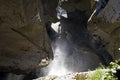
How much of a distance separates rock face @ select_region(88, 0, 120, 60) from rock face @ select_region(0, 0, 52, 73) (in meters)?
3.54

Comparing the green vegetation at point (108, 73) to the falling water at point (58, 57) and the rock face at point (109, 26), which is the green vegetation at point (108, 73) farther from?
the falling water at point (58, 57)

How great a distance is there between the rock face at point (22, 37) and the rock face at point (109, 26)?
3539mm

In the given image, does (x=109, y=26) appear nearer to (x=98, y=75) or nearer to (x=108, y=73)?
(x=98, y=75)

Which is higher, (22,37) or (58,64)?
(58,64)

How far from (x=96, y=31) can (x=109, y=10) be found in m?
2.19

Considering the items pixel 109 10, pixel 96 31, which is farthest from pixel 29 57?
pixel 109 10

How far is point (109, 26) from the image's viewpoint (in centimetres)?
1762

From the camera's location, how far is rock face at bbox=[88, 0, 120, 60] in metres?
Answer: 16.9

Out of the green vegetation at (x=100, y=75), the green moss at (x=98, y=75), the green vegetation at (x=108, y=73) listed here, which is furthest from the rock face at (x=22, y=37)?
the green vegetation at (x=108, y=73)

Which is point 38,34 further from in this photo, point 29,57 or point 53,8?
point 53,8

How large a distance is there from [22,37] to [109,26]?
18.1 ft

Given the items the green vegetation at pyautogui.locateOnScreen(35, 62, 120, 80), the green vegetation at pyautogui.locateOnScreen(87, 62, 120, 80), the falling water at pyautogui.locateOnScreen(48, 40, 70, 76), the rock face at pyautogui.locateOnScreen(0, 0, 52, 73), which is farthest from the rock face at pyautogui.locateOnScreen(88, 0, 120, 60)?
the green vegetation at pyautogui.locateOnScreen(87, 62, 120, 80)

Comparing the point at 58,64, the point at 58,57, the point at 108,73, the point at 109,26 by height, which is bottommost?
Answer: the point at 108,73

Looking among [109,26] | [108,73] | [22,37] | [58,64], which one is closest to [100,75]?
[108,73]
